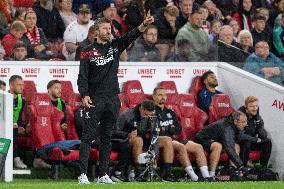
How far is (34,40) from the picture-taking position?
22828 millimetres

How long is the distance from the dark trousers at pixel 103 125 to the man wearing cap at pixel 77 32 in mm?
3908

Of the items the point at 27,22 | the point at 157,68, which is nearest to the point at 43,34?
the point at 27,22

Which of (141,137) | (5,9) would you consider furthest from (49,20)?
(141,137)

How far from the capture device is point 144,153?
20.9 metres

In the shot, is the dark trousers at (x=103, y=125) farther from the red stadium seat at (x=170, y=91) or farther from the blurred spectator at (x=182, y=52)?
the blurred spectator at (x=182, y=52)

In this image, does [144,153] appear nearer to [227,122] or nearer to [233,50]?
[227,122]

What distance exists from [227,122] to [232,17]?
18.3ft

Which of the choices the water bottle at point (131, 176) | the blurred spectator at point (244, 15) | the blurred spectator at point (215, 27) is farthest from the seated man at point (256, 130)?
the blurred spectator at point (244, 15)

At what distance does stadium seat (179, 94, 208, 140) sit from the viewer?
22703mm

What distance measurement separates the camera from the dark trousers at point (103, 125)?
62.5 feet

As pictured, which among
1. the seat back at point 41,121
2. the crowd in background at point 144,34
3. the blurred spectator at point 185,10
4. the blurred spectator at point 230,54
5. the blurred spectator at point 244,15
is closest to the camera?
the seat back at point 41,121

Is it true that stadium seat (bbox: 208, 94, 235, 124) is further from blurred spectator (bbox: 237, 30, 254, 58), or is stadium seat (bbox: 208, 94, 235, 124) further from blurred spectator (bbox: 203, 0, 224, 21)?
blurred spectator (bbox: 203, 0, 224, 21)

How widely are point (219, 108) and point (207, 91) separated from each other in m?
0.42

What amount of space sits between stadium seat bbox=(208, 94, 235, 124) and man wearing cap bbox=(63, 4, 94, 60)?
8.69ft
